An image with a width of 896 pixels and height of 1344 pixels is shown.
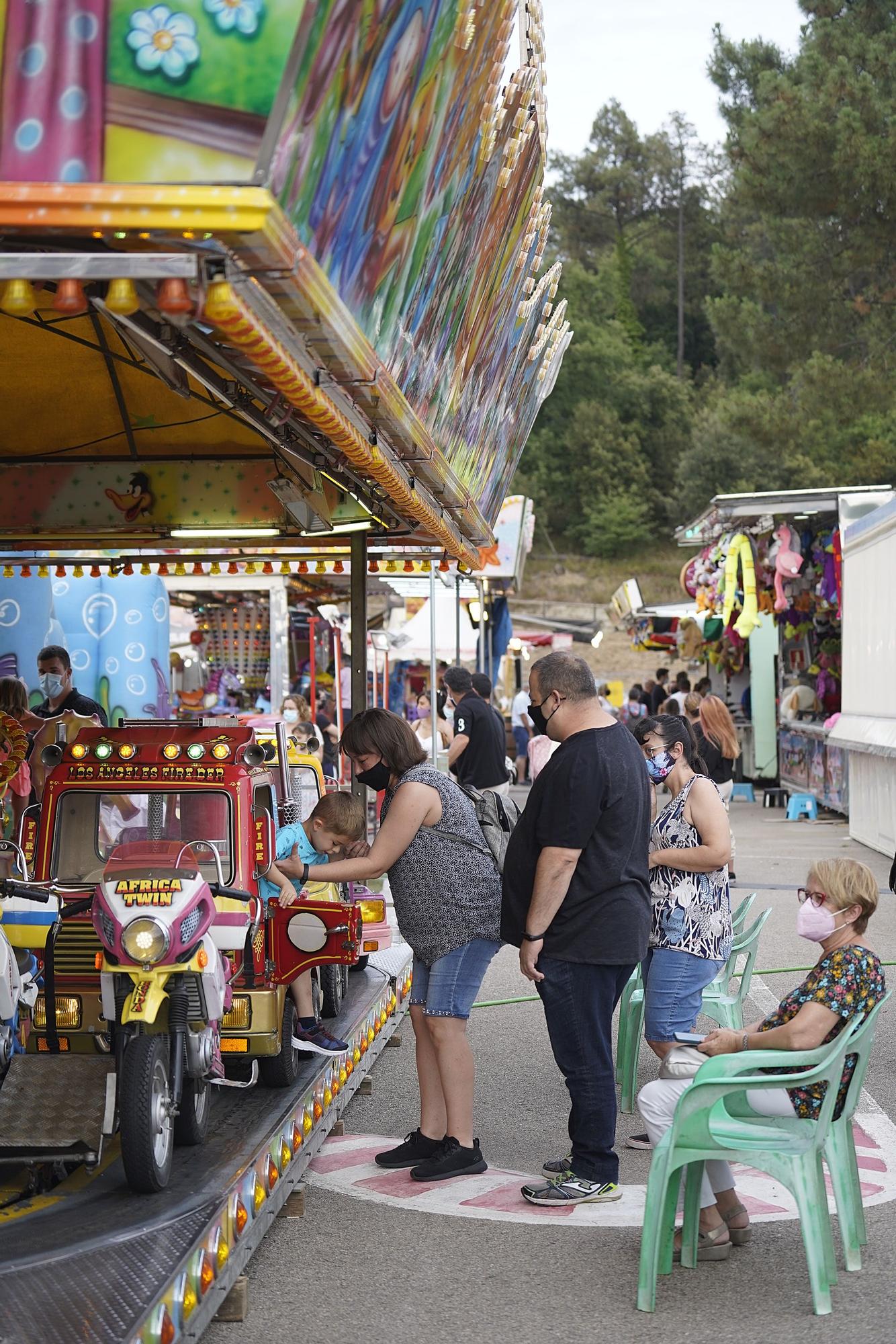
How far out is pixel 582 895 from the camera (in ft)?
18.1

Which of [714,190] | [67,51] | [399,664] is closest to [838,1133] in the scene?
[67,51]

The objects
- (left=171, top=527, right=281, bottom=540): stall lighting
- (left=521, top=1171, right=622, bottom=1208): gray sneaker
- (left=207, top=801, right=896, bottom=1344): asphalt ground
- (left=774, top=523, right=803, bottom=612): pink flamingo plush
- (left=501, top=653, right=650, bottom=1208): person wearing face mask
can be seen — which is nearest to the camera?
(left=207, top=801, right=896, bottom=1344): asphalt ground

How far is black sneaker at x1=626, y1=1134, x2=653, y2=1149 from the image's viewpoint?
261 inches

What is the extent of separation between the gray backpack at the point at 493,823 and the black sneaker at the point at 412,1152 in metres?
1.15

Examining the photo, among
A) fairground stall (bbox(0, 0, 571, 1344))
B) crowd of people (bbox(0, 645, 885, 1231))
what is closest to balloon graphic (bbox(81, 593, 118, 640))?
fairground stall (bbox(0, 0, 571, 1344))

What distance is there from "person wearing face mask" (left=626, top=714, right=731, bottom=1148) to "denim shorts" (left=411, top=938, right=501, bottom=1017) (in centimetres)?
78

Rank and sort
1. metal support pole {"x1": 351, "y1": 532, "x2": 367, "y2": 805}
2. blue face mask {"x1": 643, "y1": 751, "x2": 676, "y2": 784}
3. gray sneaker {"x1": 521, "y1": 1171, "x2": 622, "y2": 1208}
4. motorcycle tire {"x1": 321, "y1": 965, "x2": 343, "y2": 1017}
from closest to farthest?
gray sneaker {"x1": 521, "y1": 1171, "x2": 622, "y2": 1208}, blue face mask {"x1": 643, "y1": 751, "x2": 676, "y2": 784}, motorcycle tire {"x1": 321, "y1": 965, "x2": 343, "y2": 1017}, metal support pole {"x1": 351, "y1": 532, "x2": 367, "y2": 805}

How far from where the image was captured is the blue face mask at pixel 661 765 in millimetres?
6512

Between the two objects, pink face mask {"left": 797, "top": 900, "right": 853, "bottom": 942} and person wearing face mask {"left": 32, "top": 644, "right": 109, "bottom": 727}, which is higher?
person wearing face mask {"left": 32, "top": 644, "right": 109, "bottom": 727}

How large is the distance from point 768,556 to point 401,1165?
1680 centimetres

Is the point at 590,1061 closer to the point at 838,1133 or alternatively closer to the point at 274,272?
the point at 838,1133

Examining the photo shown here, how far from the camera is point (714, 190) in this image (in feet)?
278

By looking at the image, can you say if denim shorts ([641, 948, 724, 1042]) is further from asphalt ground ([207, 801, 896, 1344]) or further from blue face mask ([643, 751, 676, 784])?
blue face mask ([643, 751, 676, 784])

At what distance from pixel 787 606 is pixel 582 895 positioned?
55.2 ft
